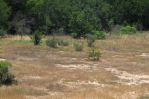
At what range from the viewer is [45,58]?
116 ft

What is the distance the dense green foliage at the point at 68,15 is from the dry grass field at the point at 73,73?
18.6 meters

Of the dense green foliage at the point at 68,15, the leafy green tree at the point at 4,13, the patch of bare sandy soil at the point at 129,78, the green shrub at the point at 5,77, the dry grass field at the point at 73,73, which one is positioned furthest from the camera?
the dense green foliage at the point at 68,15

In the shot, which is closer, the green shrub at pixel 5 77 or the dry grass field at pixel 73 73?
the dry grass field at pixel 73 73

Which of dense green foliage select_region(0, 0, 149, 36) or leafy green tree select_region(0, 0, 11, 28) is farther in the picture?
dense green foliage select_region(0, 0, 149, 36)

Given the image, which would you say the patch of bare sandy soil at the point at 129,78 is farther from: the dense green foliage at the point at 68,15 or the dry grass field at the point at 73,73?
the dense green foliage at the point at 68,15

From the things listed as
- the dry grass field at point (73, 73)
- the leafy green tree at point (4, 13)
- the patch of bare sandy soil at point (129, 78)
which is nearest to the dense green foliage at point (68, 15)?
the leafy green tree at point (4, 13)

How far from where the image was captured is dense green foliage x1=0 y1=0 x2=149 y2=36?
6504 cm

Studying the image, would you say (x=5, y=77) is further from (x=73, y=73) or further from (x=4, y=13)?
(x=4, y=13)

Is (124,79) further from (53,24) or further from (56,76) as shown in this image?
(53,24)

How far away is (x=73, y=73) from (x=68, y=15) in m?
44.8

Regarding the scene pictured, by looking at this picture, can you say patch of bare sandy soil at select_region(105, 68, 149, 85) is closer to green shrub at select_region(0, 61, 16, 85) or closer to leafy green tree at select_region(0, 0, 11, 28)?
green shrub at select_region(0, 61, 16, 85)

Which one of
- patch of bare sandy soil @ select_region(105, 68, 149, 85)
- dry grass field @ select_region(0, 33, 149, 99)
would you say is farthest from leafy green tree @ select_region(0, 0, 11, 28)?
patch of bare sandy soil @ select_region(105, 68, 149, 85)

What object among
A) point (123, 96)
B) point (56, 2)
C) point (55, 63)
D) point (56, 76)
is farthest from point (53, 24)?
point (123, 96)

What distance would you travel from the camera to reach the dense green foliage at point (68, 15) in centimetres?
6504
